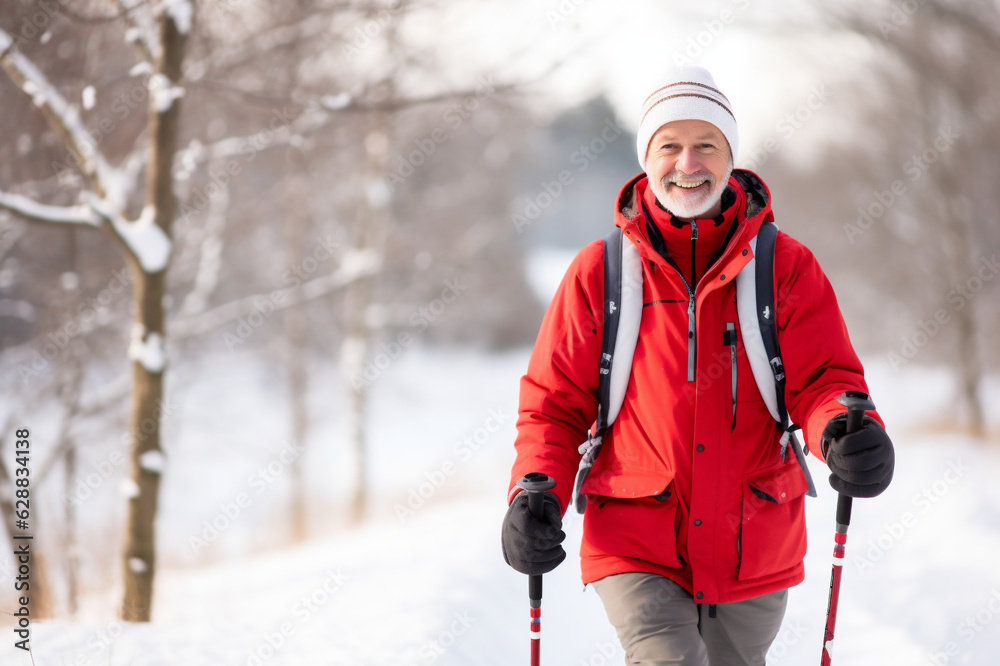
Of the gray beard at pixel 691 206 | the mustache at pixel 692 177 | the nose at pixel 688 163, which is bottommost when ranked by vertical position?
the gray beard at pixel 691 206

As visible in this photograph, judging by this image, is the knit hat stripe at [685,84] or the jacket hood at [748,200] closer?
the jacket hood at [748,200]

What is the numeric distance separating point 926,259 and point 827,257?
10.2 ft

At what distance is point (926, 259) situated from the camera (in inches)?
443

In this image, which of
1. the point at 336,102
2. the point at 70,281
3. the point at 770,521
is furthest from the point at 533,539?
the point at 70,281

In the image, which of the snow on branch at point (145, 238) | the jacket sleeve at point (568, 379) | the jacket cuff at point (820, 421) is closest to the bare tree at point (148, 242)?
the snow on branch at point (145, 238)

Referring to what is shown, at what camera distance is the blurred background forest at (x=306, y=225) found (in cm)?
438

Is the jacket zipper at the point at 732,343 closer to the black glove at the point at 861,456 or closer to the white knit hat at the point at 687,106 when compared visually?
the black glove at the point at 861,456
